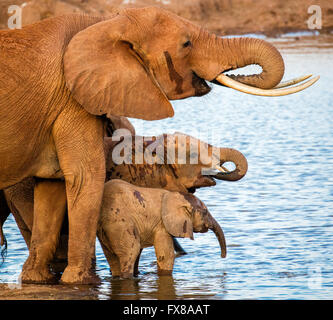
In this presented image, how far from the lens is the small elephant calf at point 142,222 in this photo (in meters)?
8.68

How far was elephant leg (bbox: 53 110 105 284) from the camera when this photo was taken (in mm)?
8172

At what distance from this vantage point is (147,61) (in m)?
8.20

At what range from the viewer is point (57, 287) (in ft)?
27.2

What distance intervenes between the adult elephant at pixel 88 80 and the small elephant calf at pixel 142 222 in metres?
0.34

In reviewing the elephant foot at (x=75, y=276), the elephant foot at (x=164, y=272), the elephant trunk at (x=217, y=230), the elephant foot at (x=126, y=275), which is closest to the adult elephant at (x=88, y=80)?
the elephant foot at (x=75, y=276)

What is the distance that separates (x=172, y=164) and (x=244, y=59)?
163cm

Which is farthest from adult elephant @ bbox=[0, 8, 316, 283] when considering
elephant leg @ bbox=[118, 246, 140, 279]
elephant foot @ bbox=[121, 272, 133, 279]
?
elephant foot @ bbox=[121, 272, 133, 279]

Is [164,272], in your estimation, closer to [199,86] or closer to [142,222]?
[142,222]

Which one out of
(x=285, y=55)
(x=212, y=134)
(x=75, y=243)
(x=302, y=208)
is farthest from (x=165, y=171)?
(x=285, y=55)

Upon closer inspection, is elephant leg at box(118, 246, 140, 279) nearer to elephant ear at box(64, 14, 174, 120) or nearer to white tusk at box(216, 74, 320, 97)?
elephant ear at box(64, 14, 174, 120)

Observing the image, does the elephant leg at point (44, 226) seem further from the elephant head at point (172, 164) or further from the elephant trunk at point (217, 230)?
the elephant trunk at point (217, 230)

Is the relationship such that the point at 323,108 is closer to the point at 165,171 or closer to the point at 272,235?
the point at 272,235

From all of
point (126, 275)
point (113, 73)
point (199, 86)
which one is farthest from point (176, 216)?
point (113, 73)

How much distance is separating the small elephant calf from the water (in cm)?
21
